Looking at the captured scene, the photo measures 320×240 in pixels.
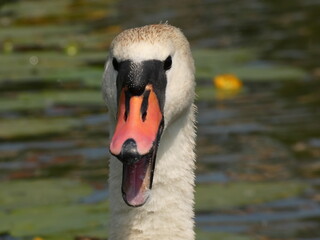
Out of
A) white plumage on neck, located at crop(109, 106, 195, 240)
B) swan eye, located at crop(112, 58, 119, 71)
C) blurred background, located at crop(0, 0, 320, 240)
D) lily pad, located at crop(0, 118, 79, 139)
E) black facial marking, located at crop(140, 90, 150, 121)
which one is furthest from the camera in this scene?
lily pad, located at crop(0, 118, 79, 139)

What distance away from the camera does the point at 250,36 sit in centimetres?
1560

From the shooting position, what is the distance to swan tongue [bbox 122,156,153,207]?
5.43m

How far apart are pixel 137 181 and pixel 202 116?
6.34 metres

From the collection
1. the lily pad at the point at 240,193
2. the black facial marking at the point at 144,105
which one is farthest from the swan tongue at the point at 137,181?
the lily pad at the point at 240,193

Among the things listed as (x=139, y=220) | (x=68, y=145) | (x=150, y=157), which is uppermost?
(x=150, y=157)

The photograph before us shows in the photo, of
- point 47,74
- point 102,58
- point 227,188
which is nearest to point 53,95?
point 47,74

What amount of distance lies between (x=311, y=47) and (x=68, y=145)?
463cm

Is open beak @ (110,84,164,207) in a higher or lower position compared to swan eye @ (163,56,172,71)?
lower

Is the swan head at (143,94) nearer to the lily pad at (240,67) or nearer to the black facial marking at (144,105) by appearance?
the black facial marking at (144,105)

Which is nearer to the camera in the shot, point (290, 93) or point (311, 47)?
point (290, 93)

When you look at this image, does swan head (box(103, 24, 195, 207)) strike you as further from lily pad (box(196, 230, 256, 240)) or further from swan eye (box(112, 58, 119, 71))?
lily pad (box(196, 230, 256, 240))

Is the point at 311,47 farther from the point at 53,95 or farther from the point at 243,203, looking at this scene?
the point at 243,203

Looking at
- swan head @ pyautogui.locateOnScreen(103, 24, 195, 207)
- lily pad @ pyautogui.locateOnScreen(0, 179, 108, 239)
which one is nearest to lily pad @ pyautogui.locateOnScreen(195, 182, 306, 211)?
lily pad @ pyautogui.locateOnScreen(0, 179, 108, 239)

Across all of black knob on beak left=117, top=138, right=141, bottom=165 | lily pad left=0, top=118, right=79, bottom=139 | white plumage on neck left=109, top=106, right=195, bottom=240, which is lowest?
lily pad left=0, top=118, right=79, bottom=139
